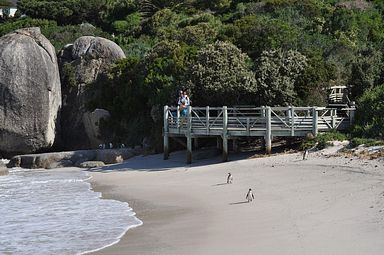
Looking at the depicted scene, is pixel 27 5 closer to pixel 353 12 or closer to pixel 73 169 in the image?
pixel 353 12

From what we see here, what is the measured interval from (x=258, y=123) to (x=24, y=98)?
51.6ft

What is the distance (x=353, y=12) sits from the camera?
45844mm

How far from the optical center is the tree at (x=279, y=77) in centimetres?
2680

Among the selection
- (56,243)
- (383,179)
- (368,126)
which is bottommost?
(56,243)

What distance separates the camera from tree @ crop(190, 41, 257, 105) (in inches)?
1081

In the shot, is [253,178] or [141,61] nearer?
[253,178]

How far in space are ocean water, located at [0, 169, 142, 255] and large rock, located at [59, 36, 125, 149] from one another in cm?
1309

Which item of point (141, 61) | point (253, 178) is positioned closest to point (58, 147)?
point (141, 61)

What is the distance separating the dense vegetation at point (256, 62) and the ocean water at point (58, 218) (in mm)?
7998

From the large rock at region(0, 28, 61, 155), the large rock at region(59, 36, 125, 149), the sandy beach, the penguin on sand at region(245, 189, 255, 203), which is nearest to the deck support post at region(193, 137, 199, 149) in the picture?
the sandy beach

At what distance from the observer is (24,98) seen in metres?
35.4

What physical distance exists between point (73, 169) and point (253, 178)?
11760mm

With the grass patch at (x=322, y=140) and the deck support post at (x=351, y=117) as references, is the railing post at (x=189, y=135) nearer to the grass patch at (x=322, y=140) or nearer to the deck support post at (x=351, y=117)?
the grass patch at (x=322, y=140)

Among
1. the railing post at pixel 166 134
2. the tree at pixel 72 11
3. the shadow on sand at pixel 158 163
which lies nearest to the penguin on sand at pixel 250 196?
the shadow on sand at pixel 158 163
